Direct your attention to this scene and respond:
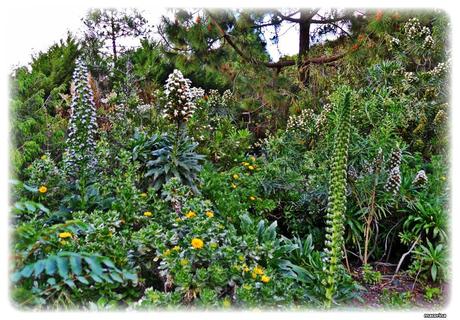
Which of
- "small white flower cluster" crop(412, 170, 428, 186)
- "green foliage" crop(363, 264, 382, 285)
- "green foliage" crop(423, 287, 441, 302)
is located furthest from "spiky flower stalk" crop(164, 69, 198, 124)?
"green foliage" crop(423, 287, 441, 302)

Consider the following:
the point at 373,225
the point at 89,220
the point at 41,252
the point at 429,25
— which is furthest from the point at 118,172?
the point at 429,25

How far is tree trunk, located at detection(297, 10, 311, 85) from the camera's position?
704 cm

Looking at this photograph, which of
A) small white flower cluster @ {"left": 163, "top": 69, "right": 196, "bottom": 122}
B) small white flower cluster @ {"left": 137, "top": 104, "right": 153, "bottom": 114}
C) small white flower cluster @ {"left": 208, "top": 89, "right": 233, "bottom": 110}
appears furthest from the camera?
small white flower cluster @ {"left": 208, "top": 89, "right": 233, "bottom": 110}

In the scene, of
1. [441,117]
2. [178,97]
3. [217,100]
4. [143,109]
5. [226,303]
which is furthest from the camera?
[217,100]

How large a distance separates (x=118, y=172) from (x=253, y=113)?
186 inches

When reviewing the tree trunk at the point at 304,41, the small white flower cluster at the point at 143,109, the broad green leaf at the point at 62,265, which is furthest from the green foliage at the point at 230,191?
the tree trunk at the point at 304,41

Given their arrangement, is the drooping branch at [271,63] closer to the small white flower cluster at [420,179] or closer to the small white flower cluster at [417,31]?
the small white flower cluster at [417,31]

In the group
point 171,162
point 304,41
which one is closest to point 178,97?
point 171,162

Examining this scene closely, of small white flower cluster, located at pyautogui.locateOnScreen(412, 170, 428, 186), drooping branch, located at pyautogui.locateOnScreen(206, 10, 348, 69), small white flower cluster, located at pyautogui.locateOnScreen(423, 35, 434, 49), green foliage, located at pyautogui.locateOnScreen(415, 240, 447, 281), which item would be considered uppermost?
drooping branch, located at pyautogui.locateOnScreen(206, 10, 348, 69)

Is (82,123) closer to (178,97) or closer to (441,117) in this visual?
(178,97)

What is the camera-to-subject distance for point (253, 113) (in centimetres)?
740

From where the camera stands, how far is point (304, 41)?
738 centimetres

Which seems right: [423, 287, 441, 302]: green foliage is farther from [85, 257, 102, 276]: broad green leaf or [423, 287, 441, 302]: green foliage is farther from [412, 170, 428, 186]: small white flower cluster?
[85, 257, 102, 276]: broad green leaf

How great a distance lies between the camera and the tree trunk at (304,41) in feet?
23.1
